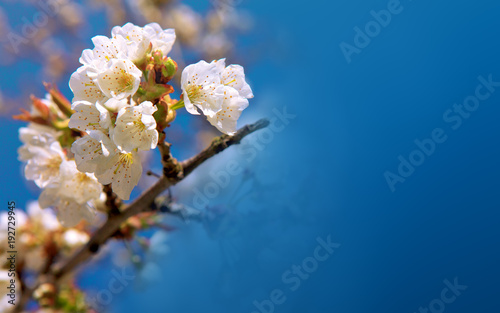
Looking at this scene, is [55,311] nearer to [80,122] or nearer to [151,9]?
[80,122]

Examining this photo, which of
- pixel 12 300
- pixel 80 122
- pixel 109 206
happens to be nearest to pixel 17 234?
pixel 12 300

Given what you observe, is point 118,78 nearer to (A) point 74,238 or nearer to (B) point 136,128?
(B) point 136,128

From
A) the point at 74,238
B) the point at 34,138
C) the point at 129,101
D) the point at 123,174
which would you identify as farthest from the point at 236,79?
the point at 74,238

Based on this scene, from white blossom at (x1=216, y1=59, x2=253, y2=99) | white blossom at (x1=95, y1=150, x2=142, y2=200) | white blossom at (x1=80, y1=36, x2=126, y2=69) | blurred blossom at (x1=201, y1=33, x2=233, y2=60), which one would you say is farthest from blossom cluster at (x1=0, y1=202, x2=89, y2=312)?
blurred blossom at (x1=201, y1=33, x2=233, y2=60)

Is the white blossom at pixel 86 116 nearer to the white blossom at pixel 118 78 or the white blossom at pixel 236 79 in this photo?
the white blossom at pixel 118 78

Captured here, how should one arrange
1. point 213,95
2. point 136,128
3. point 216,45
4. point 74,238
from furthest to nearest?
1. point 216,45
2. point 74,238
3. point 213,95
4. point 136,128

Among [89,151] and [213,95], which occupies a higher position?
[213,95]

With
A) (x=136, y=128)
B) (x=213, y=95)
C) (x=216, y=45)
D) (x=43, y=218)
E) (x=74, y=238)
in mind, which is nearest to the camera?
(x=136, y=128)

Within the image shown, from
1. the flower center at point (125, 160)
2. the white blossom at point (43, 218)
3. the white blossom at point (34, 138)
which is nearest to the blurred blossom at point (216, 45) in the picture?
the white blossom at point (43, 218)
